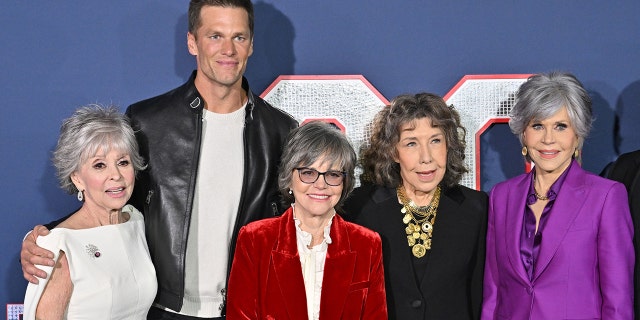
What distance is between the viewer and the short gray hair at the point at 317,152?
2.68 meters

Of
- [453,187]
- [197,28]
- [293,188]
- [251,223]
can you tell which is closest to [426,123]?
[453,187]

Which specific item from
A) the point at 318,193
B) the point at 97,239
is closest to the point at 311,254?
the point at 318,193

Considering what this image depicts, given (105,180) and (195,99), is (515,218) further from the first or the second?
(105,180)

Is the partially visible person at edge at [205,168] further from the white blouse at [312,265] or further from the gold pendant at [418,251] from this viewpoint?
the gold pendant at [418,251]

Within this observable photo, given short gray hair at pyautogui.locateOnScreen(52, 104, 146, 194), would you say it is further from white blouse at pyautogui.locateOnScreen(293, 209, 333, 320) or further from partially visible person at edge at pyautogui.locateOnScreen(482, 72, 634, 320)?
partially visible person at edge at pyautogui.locateOnScreen(482, 72, 634, 320)

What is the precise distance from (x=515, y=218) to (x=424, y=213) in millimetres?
335

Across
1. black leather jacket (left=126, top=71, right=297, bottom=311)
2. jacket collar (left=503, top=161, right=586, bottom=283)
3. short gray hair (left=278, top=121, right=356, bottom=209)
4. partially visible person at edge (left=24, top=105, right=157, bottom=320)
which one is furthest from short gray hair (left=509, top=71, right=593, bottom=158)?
partially visible person at edge (left=24, top=105, right=157, bottom=320)

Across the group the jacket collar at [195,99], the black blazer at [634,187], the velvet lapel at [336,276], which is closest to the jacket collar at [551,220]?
the black blazer at [634,187]

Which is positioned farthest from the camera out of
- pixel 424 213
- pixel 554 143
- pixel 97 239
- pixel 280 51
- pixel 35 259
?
pixel 280 51

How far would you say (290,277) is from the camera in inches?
103

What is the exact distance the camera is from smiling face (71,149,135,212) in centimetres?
263

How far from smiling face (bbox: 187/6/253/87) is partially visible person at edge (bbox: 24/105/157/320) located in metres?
0.39

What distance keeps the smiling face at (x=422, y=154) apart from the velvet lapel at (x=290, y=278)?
0.55 metres

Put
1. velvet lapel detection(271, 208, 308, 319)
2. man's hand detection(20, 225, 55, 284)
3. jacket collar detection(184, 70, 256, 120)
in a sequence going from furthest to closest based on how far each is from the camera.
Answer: jacket collar detection(184, 70, 256, 120), velvet lapel detection(271, 208, 308, 319), man's hand detection(20, 225, 55, 284)
